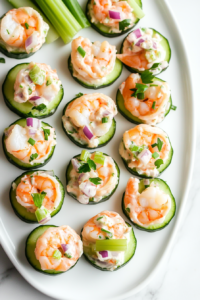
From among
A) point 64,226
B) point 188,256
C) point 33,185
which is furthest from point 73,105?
point 188,256

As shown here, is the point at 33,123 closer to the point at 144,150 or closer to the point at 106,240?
the point at 144,150

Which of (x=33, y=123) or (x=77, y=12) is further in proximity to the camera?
(x=77, y=12)

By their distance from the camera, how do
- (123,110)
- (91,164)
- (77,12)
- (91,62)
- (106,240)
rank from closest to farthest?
(106,240) < (91,164) < (91,62) < (77,12) < (123,110)

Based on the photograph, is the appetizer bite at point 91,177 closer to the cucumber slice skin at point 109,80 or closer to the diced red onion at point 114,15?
the cucumber slice skin at point 109,80

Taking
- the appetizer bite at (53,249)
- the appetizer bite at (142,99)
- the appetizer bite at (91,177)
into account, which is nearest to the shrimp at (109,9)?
the appetizer bite at (142,99)

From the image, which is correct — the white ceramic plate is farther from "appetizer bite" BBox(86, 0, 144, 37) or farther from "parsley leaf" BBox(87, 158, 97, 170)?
"parsley leaf" BBox(87, 158, 97, 170)

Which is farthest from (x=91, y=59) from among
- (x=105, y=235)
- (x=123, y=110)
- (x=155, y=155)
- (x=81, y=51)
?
(x=105, y=235)
